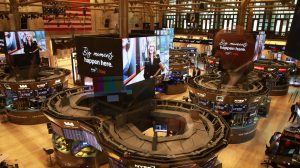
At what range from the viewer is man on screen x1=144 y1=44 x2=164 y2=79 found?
902cm

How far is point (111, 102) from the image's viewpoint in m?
7.77

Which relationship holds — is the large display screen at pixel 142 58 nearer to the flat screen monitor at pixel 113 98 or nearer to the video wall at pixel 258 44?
the flat screen monitor at pixel 113 98

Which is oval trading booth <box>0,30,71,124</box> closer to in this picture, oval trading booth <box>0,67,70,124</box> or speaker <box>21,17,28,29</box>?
oval trading booth <box>0,67,70,124</box>

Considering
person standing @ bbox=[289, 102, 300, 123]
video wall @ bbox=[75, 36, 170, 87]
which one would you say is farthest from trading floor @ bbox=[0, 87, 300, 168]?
video wall @ bbox=[75, 36, 170, 87]

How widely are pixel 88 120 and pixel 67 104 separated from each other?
2627 millimetres

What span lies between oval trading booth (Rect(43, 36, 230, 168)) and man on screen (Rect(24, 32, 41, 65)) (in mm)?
6074

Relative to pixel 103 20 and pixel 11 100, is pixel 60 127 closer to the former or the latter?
pixel 11 100

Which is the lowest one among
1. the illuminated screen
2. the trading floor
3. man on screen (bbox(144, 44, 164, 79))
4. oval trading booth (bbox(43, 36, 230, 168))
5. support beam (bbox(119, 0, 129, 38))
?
the trading floor

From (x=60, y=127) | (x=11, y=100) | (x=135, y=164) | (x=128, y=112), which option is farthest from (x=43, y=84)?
(x=135, y=164)

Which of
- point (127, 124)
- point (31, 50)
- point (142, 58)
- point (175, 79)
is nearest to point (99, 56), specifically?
point (142, 58)

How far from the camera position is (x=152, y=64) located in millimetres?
9656

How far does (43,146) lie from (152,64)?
6.71 meters

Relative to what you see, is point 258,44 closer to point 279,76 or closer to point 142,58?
point 279,76

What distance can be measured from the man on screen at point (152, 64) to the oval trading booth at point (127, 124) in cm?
23
